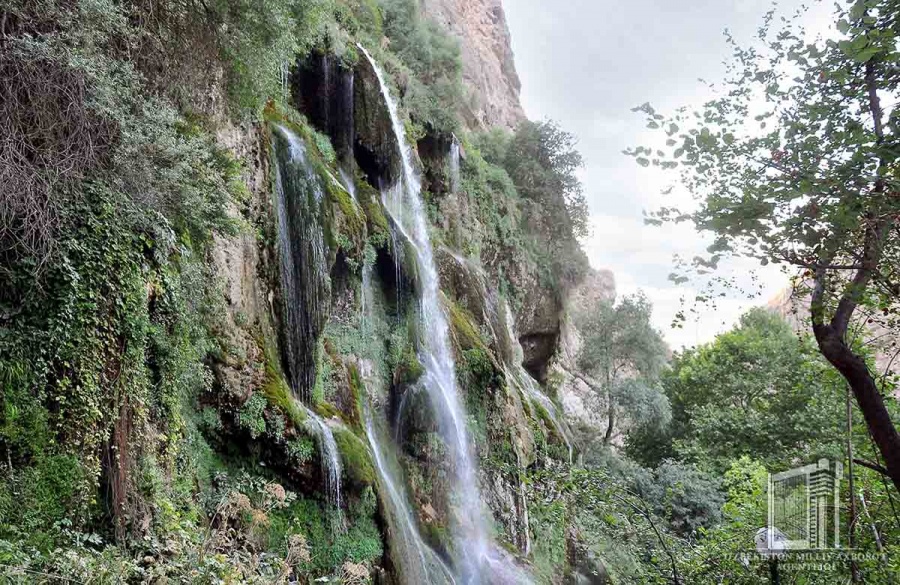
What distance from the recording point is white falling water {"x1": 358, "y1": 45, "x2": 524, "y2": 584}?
1076 centimetres

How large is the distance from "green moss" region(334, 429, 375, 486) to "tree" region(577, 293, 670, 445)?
15669 mm

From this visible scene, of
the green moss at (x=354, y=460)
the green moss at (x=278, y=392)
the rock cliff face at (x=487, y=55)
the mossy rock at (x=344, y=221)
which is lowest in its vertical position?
the green moss at (x=354, y=460)

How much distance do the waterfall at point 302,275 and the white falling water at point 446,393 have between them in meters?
3.32

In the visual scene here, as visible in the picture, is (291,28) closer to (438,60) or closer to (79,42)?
(79,42)

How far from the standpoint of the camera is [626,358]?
925 inches

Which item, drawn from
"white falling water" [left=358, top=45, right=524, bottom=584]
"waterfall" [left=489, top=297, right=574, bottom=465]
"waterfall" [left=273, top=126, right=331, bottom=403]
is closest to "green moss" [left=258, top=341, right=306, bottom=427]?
"waterfall" [left=273, top=126, right=331, bottom=403]

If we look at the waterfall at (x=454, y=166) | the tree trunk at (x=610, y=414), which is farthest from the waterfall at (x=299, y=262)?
the tree trunk at (x=610, y=414)

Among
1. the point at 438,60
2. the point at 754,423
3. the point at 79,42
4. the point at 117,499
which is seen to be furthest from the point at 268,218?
the point at 754,423

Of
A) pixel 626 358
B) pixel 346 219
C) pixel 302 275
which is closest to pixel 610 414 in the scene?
pixel 626 358

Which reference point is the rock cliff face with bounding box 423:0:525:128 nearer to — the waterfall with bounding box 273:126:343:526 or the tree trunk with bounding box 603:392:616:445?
the tree trunk with bounding box 603:392:616:445

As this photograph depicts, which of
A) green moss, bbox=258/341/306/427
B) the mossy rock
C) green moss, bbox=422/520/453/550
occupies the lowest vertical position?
green moss, bbox=422/520/453/550

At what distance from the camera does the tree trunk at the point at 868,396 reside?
3.77m

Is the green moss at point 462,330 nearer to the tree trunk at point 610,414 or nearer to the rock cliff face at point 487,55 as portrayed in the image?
the tree trunk at point 610,414

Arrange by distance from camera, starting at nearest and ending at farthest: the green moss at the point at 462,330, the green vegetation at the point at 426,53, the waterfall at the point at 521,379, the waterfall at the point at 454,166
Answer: the green moss at the point at 462,330 → the waterfall at the point at 521,379 → the waterfall at the point at 454,166 → the green vegetation at the point at 426,53
